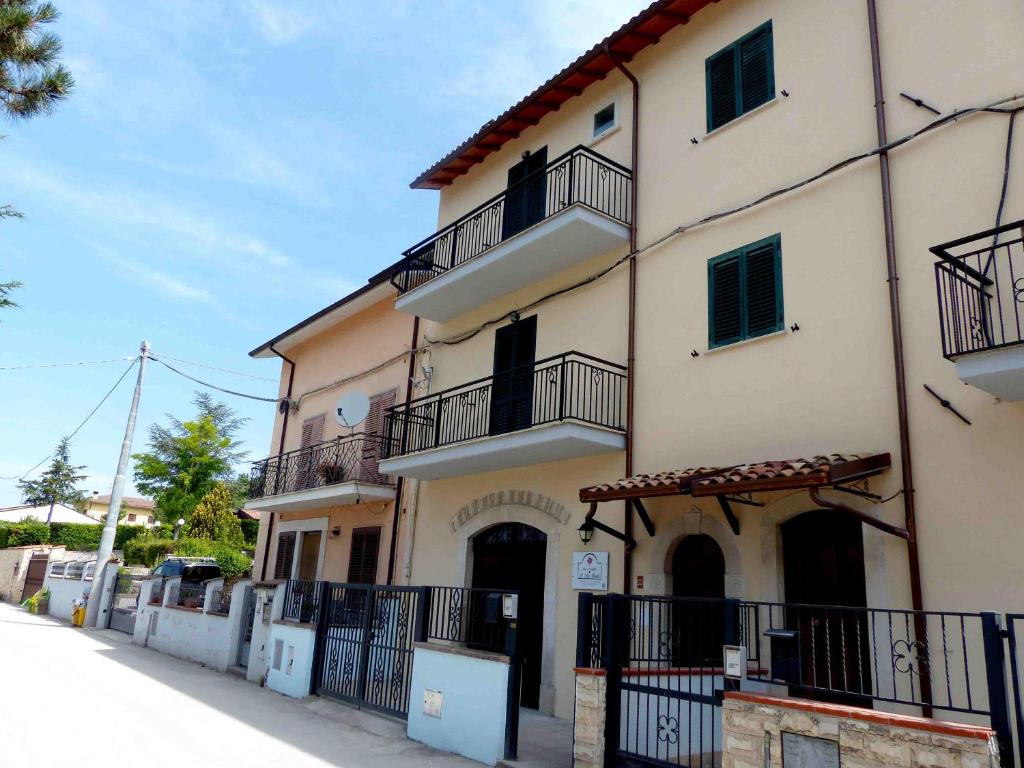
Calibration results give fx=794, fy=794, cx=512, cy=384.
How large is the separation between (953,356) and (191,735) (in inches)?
327

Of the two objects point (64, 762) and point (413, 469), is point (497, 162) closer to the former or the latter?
point (413, 469)

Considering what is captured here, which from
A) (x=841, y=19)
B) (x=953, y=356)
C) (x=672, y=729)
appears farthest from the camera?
(x=841, y=19)

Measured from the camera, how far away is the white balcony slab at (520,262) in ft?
37.1

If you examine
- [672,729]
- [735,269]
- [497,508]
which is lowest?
[672,729]

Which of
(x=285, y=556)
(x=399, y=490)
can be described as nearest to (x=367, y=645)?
(x=399, y=490)

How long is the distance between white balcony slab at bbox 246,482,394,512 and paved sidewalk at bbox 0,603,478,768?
3852 millimetres

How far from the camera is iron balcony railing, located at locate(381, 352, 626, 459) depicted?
10867mm

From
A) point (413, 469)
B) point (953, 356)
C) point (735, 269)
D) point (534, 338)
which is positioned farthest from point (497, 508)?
point (953, 356)

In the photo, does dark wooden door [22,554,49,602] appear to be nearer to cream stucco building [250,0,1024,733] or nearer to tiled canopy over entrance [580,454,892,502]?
cream stucco building [250,0,1024,733]

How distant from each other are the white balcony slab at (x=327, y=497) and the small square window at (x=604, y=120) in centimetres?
755

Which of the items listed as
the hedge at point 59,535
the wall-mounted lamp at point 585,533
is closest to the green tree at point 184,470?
the hedge at point 59,535

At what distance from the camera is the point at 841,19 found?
935 centimetres

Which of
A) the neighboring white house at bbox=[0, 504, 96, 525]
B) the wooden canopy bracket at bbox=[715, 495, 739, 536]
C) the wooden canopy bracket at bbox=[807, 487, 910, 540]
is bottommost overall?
the wooden canopy bracket at bbox=[807, 487, 910, 540]

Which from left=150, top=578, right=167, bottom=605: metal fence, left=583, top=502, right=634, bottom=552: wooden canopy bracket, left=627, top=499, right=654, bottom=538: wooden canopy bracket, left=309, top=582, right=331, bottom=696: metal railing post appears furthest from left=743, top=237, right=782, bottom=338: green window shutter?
left=150, top=578, right=167, bottom=605: metal fence
